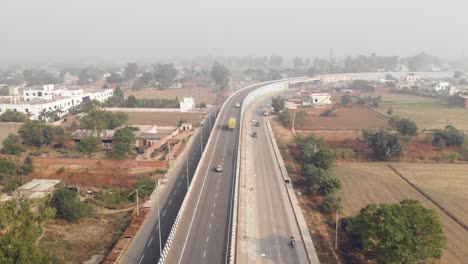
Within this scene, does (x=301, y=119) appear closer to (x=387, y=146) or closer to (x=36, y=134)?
(x=387, y=146)

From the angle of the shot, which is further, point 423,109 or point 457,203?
point 423,109

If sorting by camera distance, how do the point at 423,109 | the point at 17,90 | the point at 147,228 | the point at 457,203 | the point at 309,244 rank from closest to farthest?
the point at 309,244
the point at 147,228
the point at 457,203
the point at 423,109
the point at 17,90

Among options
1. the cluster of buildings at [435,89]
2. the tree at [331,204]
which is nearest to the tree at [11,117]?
the tree at [331,204]

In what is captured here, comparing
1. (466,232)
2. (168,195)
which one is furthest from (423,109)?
(168,195)

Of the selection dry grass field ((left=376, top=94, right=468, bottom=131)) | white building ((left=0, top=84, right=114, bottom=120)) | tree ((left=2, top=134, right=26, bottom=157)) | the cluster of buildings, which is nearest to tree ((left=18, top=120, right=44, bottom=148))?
tree ((left=2, top=134, right=26, bottom=157))

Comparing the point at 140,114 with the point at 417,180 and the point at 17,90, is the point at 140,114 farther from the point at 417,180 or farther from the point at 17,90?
the point at 417,180

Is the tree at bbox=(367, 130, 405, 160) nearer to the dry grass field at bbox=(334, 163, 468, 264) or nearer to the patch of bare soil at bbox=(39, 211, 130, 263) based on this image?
the dry grass field at bbox=(334, 163, 468, 264)
